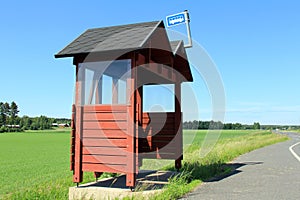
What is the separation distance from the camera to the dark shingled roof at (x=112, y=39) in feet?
22.6

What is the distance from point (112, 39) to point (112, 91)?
139 cm

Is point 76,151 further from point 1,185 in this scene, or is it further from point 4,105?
point 4,105

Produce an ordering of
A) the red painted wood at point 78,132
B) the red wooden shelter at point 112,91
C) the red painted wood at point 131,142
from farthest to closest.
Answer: the red painted wood at point 78,132
the red wooden shelter at point 112,91
the red painted wood at point 131,142

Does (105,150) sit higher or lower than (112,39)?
lower

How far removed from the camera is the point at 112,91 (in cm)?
805

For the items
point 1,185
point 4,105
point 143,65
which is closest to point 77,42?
point 143,65

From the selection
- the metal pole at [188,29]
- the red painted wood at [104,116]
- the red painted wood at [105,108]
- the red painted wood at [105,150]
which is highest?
the metal pole at [188,29]

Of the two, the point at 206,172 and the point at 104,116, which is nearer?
the point at 104,116

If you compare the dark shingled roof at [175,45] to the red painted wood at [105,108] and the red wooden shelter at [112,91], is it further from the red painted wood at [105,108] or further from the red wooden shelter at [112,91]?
the red painted wood at [105,108]

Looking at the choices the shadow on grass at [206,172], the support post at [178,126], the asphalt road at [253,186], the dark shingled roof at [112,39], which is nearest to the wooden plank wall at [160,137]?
the support post at [178,126]

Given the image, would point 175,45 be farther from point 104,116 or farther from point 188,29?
point 104,116

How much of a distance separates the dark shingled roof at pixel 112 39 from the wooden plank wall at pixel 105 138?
4.40 ft

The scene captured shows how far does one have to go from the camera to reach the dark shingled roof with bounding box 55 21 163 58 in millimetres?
6891

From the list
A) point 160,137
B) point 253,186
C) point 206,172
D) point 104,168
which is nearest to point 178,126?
point 160,137
